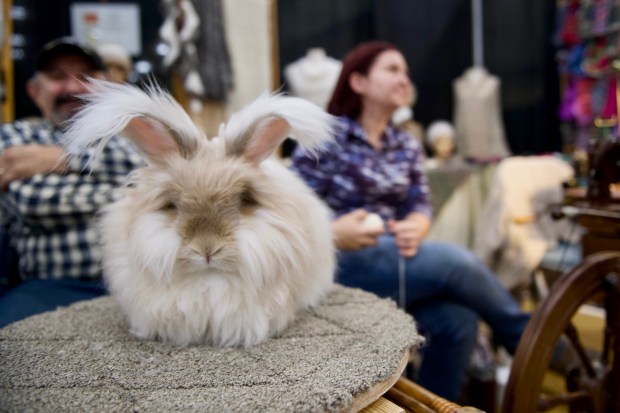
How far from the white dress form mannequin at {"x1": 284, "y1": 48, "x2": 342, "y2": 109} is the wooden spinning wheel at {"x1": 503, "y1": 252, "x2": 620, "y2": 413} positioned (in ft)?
6.26

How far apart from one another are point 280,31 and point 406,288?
222 centimetres

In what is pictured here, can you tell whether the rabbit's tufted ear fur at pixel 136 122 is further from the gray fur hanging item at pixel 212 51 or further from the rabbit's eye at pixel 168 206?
the gray fur hanging item at pixel 212 51

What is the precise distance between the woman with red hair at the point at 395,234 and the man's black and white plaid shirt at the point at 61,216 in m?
0.55

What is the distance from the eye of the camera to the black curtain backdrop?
353cm

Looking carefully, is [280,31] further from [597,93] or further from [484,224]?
[597,93]

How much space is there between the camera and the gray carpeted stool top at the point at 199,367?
0.55 meters

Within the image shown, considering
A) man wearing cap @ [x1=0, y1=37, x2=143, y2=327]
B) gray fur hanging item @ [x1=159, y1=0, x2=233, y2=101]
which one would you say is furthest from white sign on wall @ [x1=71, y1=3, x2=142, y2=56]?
man wearing cap @ [x1=0, y1=37, x2=143, y2=327]

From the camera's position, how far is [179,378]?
1.98ft

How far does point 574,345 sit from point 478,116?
2.61 metres

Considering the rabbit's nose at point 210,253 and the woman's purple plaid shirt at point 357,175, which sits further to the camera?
the woman's purple plaid shirt at point 357,175

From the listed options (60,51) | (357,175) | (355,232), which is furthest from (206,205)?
(60,51)

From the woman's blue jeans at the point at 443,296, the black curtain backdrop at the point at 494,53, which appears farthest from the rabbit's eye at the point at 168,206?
the black curtain backdrop at the point at 494,53

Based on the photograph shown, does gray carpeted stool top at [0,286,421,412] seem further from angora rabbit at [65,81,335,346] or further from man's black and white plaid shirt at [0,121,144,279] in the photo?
man's black and white plaid shirt at [0,121,144,279]

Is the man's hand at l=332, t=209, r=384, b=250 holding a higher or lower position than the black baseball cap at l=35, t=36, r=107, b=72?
lower
